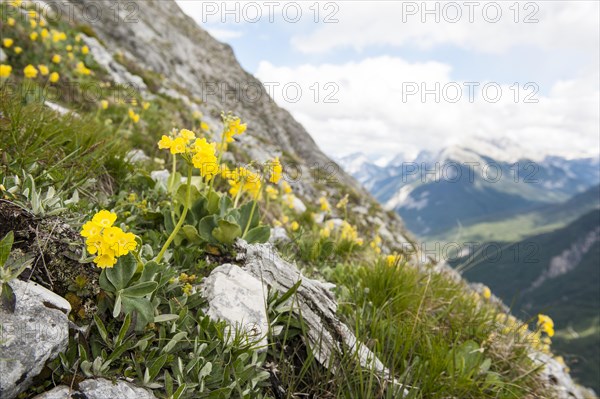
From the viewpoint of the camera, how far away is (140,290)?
2520 mm

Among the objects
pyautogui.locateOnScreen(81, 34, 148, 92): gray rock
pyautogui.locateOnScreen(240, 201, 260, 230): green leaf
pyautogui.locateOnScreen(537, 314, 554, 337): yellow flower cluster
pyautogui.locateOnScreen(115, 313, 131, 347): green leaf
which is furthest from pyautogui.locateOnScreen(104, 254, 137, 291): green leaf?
pyautogui.locateOnScreen(81, 34, 148, 92): gray rock

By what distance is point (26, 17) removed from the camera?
446 inches

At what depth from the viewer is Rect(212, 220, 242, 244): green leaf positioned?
3.61 m

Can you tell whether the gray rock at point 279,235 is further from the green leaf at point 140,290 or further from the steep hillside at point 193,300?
the green leaf at point 140,290

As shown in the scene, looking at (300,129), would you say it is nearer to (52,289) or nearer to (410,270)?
(410,270)

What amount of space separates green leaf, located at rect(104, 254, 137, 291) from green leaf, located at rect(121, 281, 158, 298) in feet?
0.18

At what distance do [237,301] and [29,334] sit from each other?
54.8 inches

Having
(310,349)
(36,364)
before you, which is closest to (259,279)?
(310,349)

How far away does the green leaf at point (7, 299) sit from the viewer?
214cm

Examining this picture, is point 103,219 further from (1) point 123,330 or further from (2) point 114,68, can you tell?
(2) point 114,68

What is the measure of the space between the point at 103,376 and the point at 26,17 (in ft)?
41.5

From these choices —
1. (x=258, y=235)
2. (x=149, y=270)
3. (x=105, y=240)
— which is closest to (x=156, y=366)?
(x=149, y=270)

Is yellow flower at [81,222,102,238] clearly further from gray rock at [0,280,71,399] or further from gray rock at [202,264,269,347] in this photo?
gray rock at [202,264,269,347]

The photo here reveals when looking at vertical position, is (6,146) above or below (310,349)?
above
